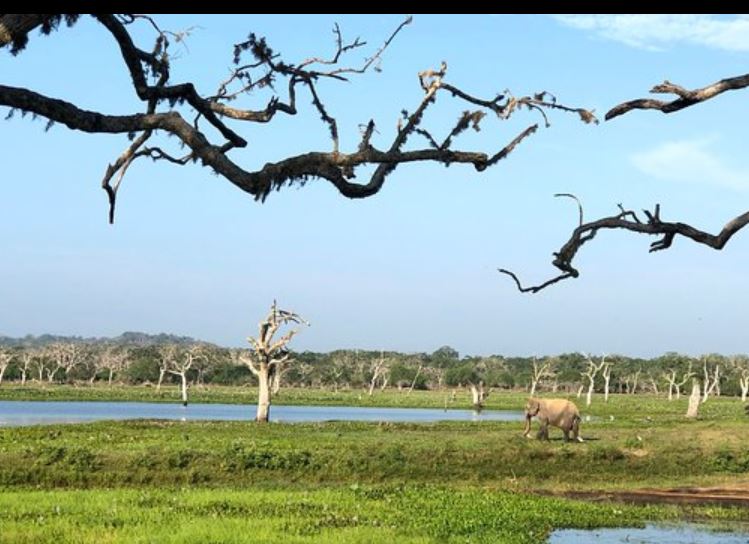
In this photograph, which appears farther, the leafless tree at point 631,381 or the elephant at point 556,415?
the leafless tree at point 631,381

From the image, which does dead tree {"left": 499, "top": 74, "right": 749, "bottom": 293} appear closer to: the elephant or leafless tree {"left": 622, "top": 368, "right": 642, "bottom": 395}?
the elephant

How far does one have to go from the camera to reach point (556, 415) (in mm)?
36062

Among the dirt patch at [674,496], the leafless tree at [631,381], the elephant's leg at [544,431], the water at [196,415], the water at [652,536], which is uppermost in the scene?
the leafless tree at [631,381]

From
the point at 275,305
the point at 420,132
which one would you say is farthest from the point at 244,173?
the point at 275,305

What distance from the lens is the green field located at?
641 inches

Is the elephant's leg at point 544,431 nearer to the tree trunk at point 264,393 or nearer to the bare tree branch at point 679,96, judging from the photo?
the tree trunk at point 264,393

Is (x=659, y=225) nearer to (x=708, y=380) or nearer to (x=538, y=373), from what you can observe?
(x=538, y=373)

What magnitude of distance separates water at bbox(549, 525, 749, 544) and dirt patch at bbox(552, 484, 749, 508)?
3.63 m

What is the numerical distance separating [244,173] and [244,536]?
405 inches

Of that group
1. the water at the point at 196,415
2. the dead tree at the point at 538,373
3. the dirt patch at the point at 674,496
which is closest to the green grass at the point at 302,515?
the dirt patch at the point at 674,496

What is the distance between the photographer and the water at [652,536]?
677 inches

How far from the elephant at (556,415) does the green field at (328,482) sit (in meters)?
1.46

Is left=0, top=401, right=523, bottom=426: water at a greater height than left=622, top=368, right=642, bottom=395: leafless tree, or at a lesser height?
lesser

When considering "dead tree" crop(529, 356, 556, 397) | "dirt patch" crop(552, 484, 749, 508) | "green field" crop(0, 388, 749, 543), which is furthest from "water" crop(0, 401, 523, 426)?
"dirt patch" crop(552, 484, 749, 508)
